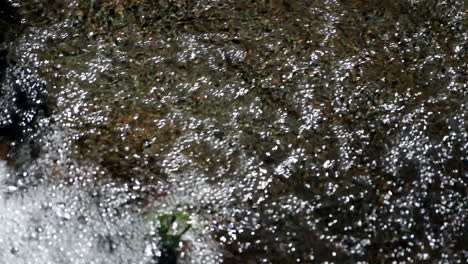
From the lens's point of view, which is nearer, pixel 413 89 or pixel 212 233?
pixel 212 233

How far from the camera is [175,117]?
286 cm

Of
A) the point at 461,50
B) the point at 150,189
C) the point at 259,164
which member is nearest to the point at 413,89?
the point at 461,50

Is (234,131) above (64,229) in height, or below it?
above

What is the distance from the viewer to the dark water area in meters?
2.61

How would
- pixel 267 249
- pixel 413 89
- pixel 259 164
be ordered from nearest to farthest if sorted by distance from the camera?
pixel 267 249, pixel 259 164, pixel 413 89

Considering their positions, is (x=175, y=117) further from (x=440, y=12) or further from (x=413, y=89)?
(x=440, y=12)

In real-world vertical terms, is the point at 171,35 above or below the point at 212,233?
above

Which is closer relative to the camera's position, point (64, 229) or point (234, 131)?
point (64, 229)

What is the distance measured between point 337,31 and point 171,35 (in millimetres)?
673

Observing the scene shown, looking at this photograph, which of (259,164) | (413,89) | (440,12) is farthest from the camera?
(440,12)

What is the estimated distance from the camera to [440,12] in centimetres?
325

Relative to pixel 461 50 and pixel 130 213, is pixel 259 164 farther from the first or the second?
pixel 461 50

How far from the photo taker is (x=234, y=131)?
2.83 meters

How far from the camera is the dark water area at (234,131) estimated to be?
8.55 ft
